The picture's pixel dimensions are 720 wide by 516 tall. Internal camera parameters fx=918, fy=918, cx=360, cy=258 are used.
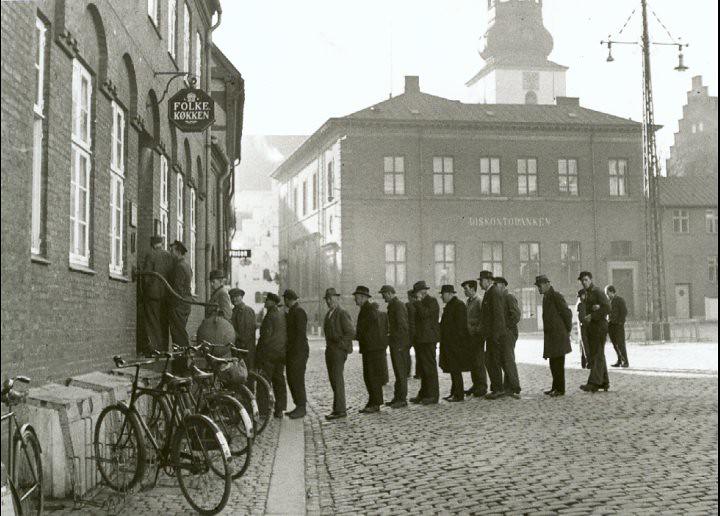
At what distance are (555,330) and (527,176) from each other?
33.6 metres

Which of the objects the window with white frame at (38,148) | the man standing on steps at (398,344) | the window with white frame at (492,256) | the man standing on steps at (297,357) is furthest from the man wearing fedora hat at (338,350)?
the window with white frame at (492,256)

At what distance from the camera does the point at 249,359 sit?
12.8 m

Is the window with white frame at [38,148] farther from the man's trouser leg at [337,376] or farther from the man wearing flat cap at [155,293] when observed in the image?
the man's trouser leg at [337,376]

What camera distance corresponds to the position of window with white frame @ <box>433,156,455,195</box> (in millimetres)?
45500

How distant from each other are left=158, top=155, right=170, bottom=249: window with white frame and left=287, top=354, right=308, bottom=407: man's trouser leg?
3.54 meters

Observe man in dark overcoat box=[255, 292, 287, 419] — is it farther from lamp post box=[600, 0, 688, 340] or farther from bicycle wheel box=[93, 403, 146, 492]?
lamp post box=[600, 0, 688, 340]

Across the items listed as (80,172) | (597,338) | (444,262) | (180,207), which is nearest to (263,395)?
(80,172)

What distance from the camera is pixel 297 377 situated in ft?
40.3

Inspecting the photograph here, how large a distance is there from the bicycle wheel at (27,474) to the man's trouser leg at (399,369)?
776 centimetres

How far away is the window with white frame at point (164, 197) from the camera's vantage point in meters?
14.5

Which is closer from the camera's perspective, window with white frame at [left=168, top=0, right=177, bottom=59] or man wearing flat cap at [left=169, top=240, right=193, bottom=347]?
man wearing flat cap at [left=169, top=240, right=193, bottom=347]

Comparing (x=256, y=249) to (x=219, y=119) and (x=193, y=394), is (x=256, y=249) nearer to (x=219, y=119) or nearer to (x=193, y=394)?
(x=219, y=119)

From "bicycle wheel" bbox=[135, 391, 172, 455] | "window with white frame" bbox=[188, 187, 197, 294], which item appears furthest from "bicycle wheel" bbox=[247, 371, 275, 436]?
"window with white frame" bbox=[188, 187, 197, 294]

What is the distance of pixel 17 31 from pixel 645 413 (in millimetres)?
8730
